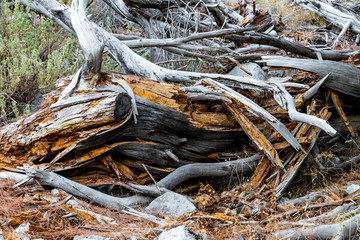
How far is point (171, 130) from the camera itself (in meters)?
4.74

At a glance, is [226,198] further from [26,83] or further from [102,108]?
[26,83]

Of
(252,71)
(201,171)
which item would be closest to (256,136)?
(201,171)

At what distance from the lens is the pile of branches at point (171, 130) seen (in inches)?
163

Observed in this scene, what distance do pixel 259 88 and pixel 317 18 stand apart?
468 centimetres

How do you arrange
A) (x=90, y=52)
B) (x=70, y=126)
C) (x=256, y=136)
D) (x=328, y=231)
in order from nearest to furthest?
1. (x=328, y=231)
2. (x=70, y=126)
3. (x=90, y=52)
4. (x=256, y=136)

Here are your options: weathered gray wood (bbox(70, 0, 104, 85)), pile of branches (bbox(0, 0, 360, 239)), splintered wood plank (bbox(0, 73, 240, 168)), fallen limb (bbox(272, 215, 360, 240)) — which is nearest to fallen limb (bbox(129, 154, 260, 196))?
pile of branches (bbox(0, 0, 360, 239))

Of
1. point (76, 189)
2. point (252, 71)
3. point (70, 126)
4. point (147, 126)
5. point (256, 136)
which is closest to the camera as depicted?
point (76, 189)

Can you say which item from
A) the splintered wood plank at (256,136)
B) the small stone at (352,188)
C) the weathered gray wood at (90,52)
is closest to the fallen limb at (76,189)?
the weathered gray wood at (90,52)

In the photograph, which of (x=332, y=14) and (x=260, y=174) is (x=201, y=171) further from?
(x=332, y=14)

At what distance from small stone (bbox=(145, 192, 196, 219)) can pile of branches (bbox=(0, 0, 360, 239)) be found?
173 mm

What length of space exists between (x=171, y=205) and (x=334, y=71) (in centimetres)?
275

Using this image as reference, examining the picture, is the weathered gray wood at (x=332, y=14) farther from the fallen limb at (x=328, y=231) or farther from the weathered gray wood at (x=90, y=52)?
the fallen limb at (x=328, y=231)

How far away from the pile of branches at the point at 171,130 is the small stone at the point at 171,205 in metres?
0.17

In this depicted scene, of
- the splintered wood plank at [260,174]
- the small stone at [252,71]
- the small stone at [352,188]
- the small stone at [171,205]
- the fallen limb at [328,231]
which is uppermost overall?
the small stone at [252,71]
